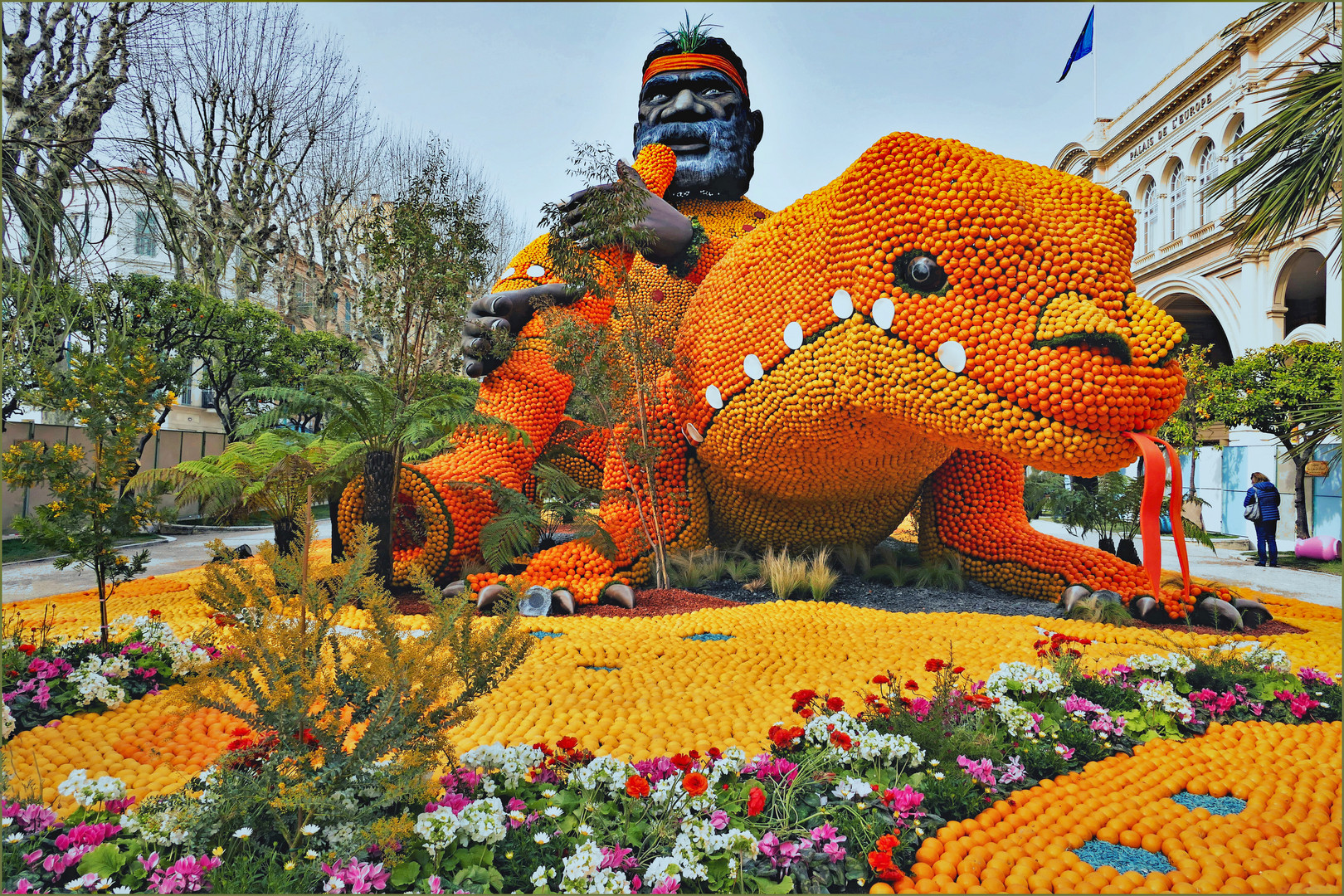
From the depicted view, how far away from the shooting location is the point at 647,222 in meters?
5.03

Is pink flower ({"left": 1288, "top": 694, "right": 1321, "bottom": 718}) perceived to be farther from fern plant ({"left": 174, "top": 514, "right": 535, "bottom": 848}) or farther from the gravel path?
fern plant ({"left": 174, "top": 514, "right": 535, "bottom": 848})

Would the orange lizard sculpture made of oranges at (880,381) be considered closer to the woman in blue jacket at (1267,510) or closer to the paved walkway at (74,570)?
the paved walkway at (74,570)

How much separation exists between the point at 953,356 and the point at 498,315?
342cm

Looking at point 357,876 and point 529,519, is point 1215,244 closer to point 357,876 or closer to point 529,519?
point 529,519

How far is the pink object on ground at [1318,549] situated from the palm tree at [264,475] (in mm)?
9550

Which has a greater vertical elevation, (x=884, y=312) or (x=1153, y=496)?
(x=884, y=312)

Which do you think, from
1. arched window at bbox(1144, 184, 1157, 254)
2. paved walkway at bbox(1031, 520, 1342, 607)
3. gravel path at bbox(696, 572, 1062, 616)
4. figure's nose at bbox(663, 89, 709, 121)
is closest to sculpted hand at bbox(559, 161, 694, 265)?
figure's nose at bbox(663, 89, 709, 121)

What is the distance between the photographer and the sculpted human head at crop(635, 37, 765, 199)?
601 cm

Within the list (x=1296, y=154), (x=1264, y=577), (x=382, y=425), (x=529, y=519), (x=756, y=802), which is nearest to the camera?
(x=756, y=802)

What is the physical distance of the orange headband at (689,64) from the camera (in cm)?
607

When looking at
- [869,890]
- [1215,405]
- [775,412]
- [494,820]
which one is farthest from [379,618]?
[1215,405]

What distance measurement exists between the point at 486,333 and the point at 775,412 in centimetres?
248

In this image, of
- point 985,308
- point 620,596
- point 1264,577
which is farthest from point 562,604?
point 1264,577

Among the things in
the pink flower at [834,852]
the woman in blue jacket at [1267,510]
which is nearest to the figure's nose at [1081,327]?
the pink flower at [834,852]
